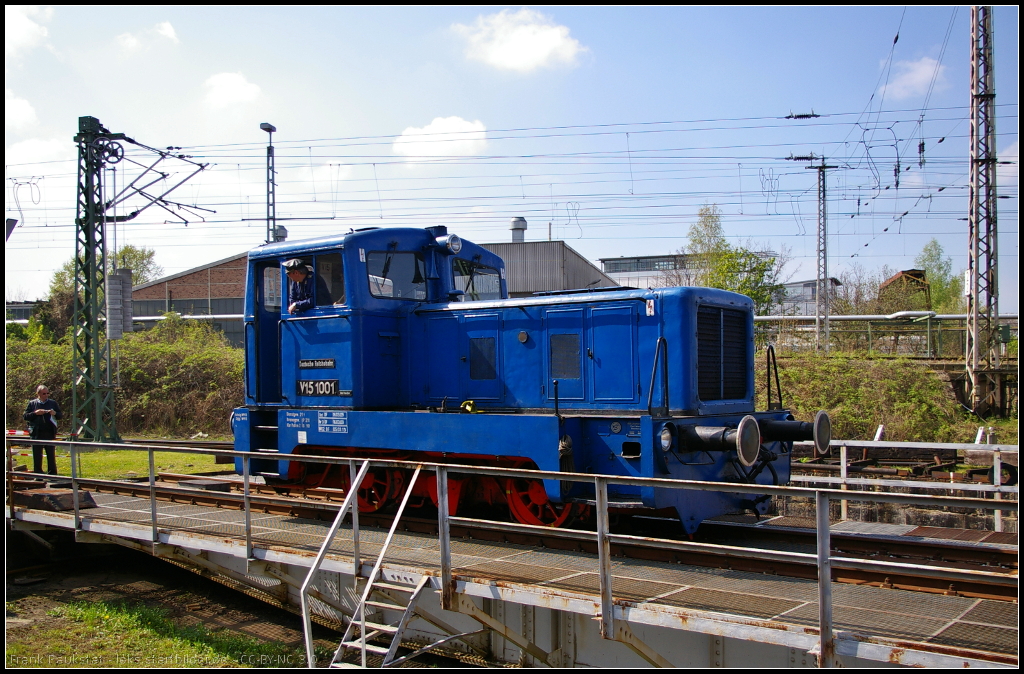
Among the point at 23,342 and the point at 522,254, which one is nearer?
the point at 23,342

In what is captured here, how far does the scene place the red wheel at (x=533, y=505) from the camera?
723cm

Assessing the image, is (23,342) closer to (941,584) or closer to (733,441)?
(733,441)

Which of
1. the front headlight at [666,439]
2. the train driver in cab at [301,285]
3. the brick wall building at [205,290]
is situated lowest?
the front headlight at [666,439]

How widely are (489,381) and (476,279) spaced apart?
1.76 meters

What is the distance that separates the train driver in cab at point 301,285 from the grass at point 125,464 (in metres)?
7.47

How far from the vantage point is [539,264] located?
31312mm

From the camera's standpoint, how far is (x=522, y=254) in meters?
31.6

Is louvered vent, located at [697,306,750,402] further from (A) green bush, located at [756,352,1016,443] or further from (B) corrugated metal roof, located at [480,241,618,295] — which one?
(B) corrugated metal roof, located at [480,241,618,295]

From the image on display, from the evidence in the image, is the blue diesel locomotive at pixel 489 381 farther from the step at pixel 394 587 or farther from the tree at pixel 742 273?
the tree at pixel 742 273

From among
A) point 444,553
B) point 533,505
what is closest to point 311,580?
point 444,553

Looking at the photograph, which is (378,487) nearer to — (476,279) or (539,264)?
(476,279)

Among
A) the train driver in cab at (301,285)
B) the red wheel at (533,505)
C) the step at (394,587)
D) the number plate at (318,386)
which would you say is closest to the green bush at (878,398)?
the red wheel at (533,505)

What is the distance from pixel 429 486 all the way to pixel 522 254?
79.1 ft

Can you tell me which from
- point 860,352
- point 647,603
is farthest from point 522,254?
point 647,603
